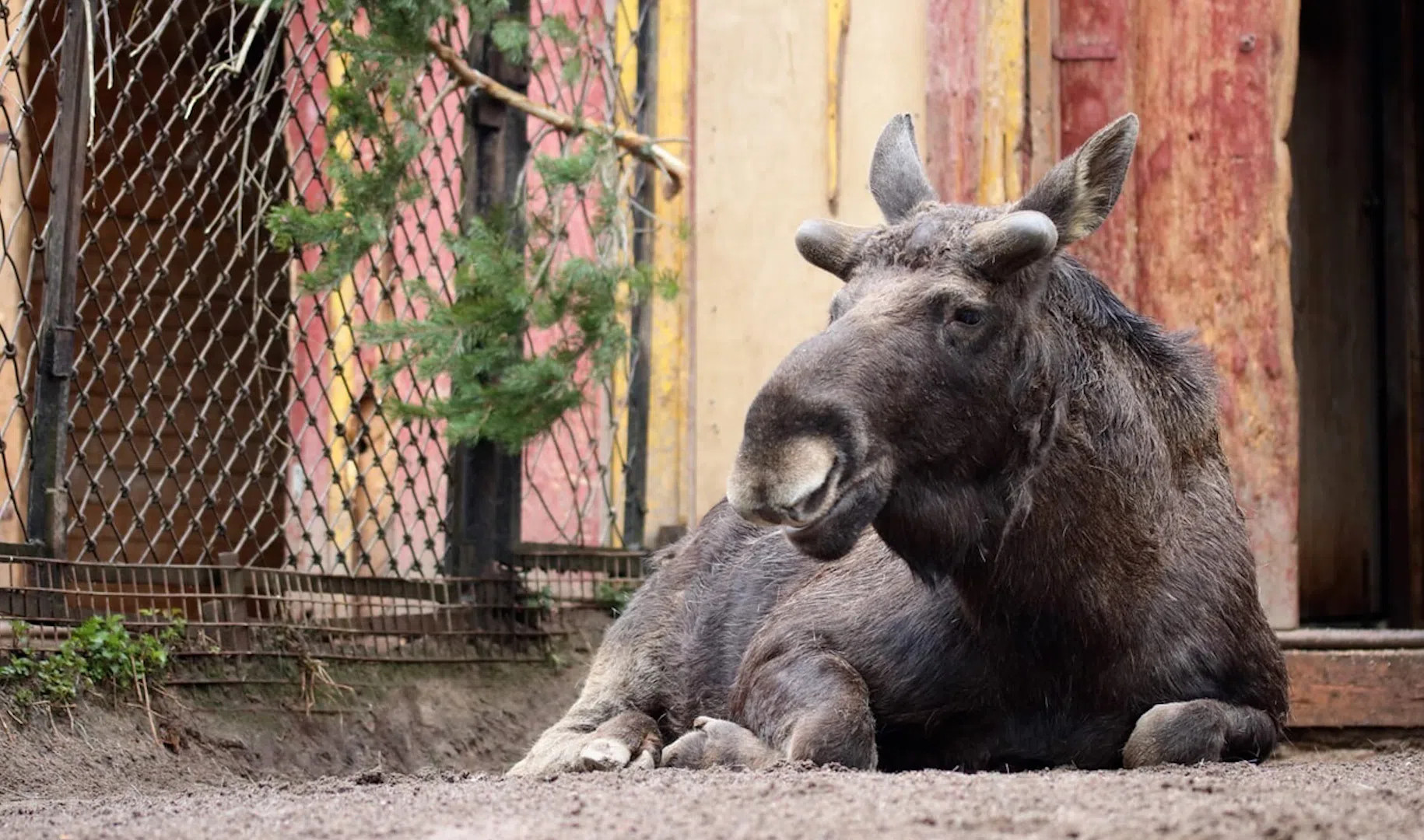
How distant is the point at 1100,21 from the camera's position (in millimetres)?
7438

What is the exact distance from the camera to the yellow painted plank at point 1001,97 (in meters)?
7.18

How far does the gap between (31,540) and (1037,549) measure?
10.5 ft

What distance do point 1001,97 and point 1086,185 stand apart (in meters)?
2.47

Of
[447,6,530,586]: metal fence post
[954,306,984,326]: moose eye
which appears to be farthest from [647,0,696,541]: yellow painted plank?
[954,306,984,326]: moose eye

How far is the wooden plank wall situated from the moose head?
2.32 m

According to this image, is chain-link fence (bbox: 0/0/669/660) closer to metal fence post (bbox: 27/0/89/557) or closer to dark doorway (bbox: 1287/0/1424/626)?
metal fence post (bbox: 27/0/89/557)

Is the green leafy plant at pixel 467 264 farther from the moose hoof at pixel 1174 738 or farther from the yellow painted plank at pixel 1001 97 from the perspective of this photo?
the moose hoof at pixel 1174 738

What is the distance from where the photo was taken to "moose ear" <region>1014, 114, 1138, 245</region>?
189 inches

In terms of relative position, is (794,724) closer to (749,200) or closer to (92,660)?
(92,660)

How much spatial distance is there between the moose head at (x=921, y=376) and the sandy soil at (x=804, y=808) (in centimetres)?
69

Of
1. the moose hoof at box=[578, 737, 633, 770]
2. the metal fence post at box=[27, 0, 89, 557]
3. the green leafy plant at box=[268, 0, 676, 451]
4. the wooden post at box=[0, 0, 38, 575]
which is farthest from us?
the wooden post at box=[0, 0, 38, 575]

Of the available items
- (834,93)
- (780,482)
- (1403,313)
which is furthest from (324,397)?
(1403,313)

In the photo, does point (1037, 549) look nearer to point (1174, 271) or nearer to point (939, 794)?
point (939, 794)

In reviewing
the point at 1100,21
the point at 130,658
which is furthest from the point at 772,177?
the point at 130,658
